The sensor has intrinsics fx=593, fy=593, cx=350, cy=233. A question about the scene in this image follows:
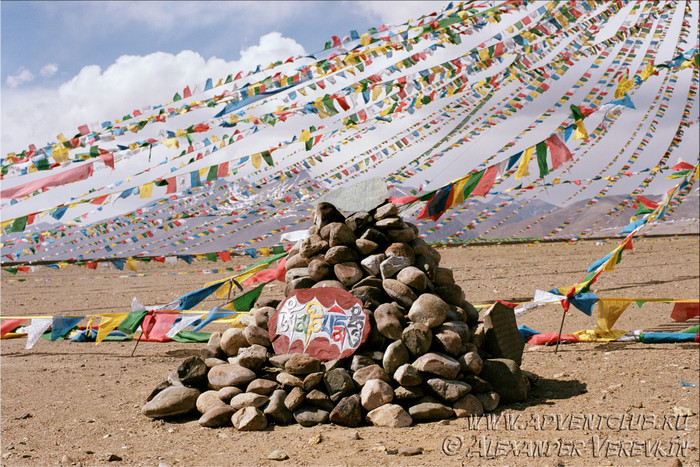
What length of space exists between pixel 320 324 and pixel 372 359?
0.60m

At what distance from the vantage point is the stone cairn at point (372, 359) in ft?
16.7

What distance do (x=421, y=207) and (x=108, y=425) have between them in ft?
13.9

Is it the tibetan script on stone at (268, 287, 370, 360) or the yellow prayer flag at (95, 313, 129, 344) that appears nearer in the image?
the tibetan script on stone at (268, 287, 370, 360)

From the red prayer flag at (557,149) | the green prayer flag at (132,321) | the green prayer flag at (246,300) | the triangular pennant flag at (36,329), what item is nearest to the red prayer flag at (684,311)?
the red prayer flag at (557,149)

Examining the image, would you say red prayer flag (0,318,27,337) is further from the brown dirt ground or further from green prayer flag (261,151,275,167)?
green prayer flag (261,151,275,167)

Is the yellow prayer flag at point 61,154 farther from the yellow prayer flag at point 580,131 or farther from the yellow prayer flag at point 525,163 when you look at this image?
the yellow prayer flag at point 580,131

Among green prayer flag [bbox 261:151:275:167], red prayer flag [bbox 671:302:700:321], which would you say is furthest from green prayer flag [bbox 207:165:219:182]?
red prayer flag [bbox 671:302:700:321]

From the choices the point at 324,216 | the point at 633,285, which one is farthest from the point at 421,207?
the point at 633,285

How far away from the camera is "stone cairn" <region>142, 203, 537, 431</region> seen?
508 centimetres

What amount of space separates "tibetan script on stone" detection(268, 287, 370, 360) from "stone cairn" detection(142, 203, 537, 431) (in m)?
0.11

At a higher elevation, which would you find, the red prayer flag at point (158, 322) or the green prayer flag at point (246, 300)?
the green prayer flag at point (246, 300)

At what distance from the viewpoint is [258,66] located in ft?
27.6

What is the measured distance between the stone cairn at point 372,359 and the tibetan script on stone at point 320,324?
0.11 m

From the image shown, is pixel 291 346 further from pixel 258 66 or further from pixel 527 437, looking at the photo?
pixel 258 66
